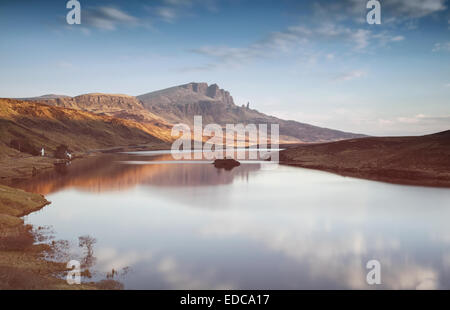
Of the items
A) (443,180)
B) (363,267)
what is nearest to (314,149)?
(443,180)

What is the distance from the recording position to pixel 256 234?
3331cm

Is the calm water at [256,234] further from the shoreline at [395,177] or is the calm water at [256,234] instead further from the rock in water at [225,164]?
the rock in water at [225,164]

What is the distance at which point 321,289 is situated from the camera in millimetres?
20516

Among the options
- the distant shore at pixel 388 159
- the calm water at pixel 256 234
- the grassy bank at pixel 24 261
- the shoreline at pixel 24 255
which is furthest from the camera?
the distant shore at pixel 388 159

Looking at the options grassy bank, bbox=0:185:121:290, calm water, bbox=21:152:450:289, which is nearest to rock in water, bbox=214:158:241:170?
calm water, bbox=21:152:450:289

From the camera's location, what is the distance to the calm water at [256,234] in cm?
2255

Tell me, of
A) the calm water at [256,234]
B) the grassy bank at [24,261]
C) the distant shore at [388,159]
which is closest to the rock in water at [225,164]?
the distant shore at [388,159]

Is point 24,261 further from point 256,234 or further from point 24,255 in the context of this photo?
point 256,234

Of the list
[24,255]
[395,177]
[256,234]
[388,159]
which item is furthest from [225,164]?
[24,255]

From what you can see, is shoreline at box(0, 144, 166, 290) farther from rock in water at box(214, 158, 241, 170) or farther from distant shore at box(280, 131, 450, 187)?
distant shore at box(280, 131, 450, 187)

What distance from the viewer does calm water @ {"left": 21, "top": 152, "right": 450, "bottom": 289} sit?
22.5 meters
